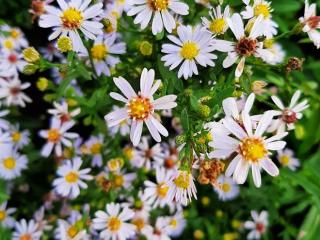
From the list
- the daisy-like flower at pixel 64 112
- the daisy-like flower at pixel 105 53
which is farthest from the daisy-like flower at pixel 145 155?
the daisy-like flower at pixel 105 53

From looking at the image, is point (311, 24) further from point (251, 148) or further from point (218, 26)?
point (251, 148)

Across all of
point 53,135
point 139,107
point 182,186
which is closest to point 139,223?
point 53,135

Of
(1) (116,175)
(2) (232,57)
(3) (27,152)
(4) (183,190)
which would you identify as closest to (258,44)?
(2) (232,57)

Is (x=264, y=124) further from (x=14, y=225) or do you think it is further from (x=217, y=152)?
(x=14, y=225)

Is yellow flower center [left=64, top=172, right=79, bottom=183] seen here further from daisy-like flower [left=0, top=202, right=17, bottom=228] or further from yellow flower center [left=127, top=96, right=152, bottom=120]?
yellow flower center [left=127, top=96, right=152, bottom=120]

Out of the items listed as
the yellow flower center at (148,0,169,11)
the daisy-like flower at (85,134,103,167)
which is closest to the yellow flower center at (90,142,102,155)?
the daisy-like flower at (85,134,103,167)

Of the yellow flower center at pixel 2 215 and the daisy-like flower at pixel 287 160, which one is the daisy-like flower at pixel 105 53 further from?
the daisy-like flower at pixel 287 160
